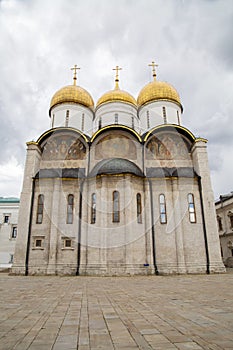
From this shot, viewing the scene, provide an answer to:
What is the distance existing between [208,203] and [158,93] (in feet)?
34.9

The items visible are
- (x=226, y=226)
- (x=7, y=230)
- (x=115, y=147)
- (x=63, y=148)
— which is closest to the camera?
(x=115, y=147)

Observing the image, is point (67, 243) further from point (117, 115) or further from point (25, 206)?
point (117, 115)

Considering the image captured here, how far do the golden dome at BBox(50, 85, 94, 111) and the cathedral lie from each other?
461 cm

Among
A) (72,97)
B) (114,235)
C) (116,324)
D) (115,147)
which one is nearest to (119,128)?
(115,147)

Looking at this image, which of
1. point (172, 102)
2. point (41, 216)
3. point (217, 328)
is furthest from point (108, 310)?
point (172, 102)

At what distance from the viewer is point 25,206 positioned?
1582 cm

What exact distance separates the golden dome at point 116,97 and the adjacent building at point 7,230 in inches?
530

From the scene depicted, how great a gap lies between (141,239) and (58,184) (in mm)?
6255

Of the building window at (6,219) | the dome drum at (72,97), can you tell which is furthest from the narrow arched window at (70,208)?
→ the building window at (6,219)

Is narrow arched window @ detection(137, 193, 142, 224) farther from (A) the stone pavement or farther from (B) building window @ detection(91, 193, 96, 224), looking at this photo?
(A) the stone pavement

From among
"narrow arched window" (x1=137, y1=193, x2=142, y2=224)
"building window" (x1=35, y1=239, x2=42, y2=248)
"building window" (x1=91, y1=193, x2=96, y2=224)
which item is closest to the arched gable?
"building window" (x1=91, y1=193, x2=96, y2=224)

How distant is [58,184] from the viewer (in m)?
16.1

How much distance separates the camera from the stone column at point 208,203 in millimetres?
15023

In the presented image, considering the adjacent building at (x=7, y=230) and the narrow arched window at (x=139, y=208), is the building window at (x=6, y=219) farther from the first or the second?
the narrow arched window at (x=139, y=208)
